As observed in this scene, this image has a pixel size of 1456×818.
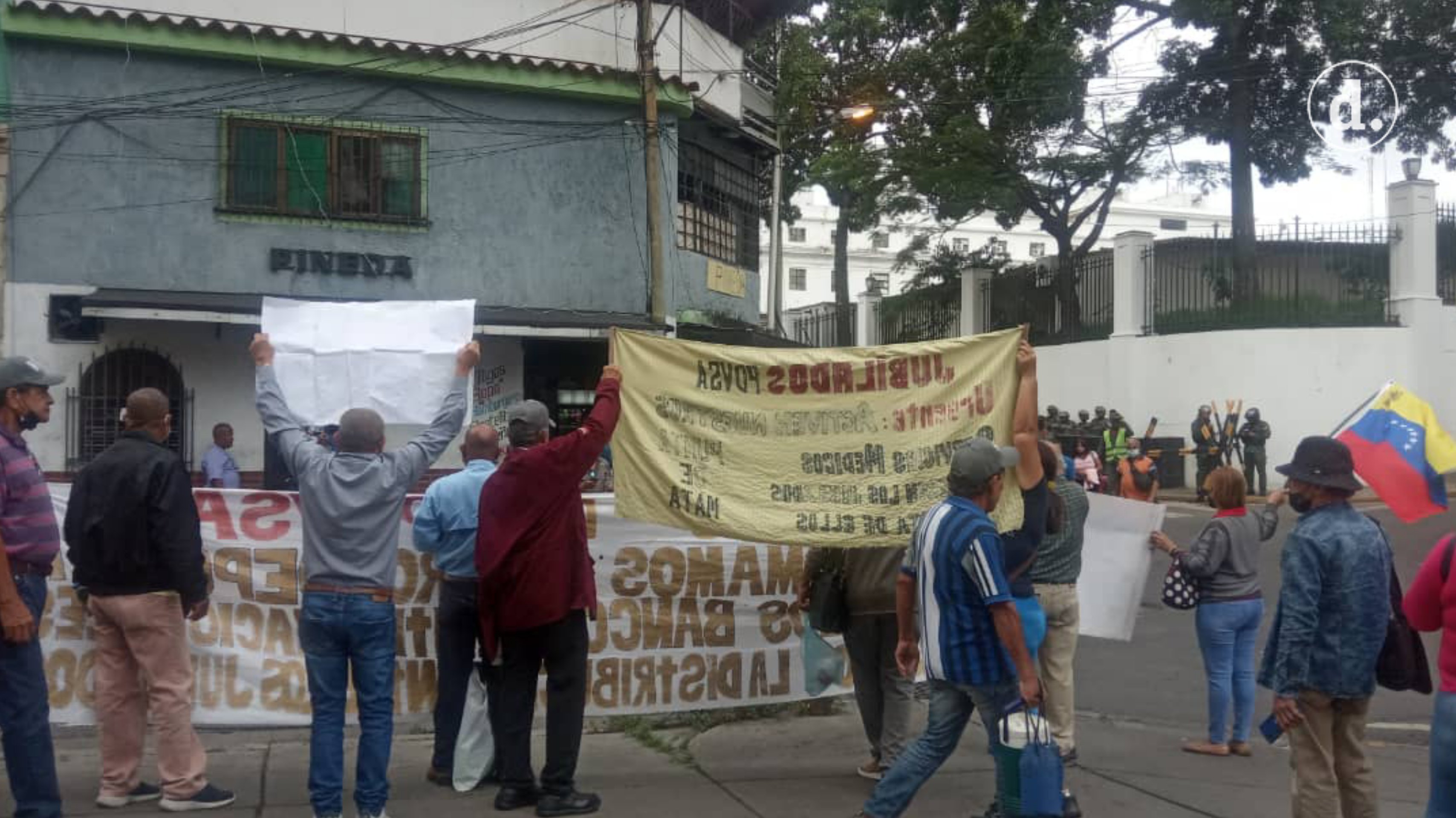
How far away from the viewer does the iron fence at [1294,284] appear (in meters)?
24.7

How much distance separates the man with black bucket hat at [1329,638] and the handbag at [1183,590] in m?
1.97

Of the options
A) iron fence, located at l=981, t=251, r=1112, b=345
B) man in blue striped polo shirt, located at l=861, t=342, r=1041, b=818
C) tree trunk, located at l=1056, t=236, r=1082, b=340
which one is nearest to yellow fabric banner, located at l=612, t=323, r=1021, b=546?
man in blue striped polo shirt, located at l=861, t=342, r=1041, b=818

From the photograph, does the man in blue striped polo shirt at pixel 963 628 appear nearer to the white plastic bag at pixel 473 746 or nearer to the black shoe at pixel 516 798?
the black shoe at pixel 516 798

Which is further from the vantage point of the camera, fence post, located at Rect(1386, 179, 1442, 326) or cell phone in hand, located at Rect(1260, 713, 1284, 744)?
fence post, located at Rect(1386, 179, 1442, 326)

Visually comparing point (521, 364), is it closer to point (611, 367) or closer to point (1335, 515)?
point (611, 367)

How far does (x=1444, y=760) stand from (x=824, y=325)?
34276 mm

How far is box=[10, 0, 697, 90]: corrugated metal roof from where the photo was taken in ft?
50.9

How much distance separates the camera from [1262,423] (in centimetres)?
2275

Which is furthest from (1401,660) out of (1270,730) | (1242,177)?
(1242,177)

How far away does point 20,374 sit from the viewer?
5.61 meters

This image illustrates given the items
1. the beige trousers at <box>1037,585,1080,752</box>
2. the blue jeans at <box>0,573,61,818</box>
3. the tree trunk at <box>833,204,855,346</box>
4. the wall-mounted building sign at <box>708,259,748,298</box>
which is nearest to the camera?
the blue jeans at <box>0,573,61,818</box>

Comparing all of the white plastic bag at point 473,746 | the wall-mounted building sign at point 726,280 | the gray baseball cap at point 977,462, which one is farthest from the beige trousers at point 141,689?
the wall-mounted building sign at point 726,280

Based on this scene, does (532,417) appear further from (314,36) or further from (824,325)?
(824,325)

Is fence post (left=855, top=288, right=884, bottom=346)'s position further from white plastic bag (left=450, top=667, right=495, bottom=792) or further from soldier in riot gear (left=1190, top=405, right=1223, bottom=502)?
white plastic bag (left=450, top=667, right=495, bottom=792)
